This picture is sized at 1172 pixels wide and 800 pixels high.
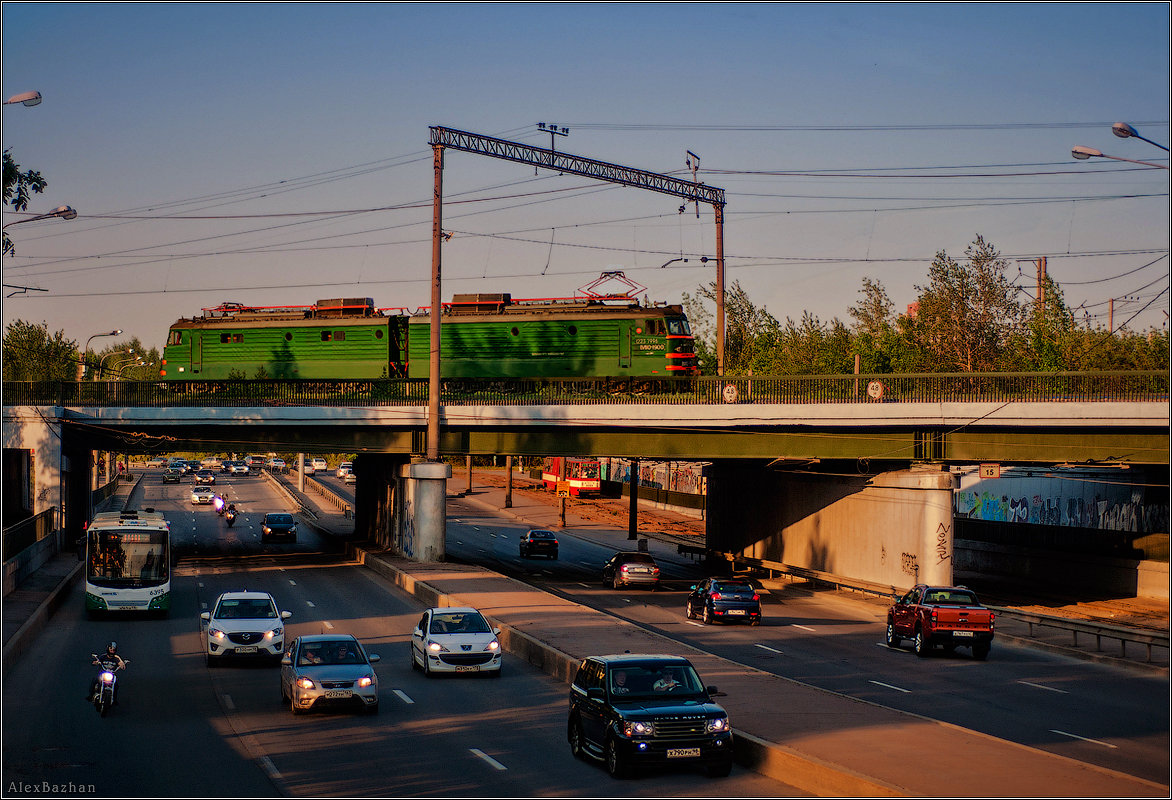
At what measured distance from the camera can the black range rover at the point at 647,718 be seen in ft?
52.6

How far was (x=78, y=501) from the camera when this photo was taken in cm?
6375

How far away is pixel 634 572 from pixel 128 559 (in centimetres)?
2071

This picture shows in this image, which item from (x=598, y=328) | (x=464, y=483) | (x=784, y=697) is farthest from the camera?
(x=464, y=483)

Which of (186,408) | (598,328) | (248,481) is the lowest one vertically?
(248,481)

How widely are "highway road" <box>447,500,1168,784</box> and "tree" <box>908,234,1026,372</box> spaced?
30.4 m

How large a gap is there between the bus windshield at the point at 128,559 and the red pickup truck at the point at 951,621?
22.0m

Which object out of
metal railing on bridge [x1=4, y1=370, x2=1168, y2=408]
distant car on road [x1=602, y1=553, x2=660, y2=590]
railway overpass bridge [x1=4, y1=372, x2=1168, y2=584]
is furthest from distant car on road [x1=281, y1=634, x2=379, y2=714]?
distant car on road [x1=602, y1=553, x2=660, y2=590]

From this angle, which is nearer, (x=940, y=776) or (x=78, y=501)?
(x=940, y=776)

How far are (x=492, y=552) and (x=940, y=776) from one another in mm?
54509

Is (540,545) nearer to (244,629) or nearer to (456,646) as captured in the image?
(244,629)

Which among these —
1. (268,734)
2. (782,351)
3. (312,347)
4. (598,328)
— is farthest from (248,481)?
(268,734)

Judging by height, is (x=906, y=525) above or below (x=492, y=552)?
above

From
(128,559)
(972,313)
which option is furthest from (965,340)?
(128,559)

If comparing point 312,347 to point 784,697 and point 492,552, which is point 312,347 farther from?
point 784,697
